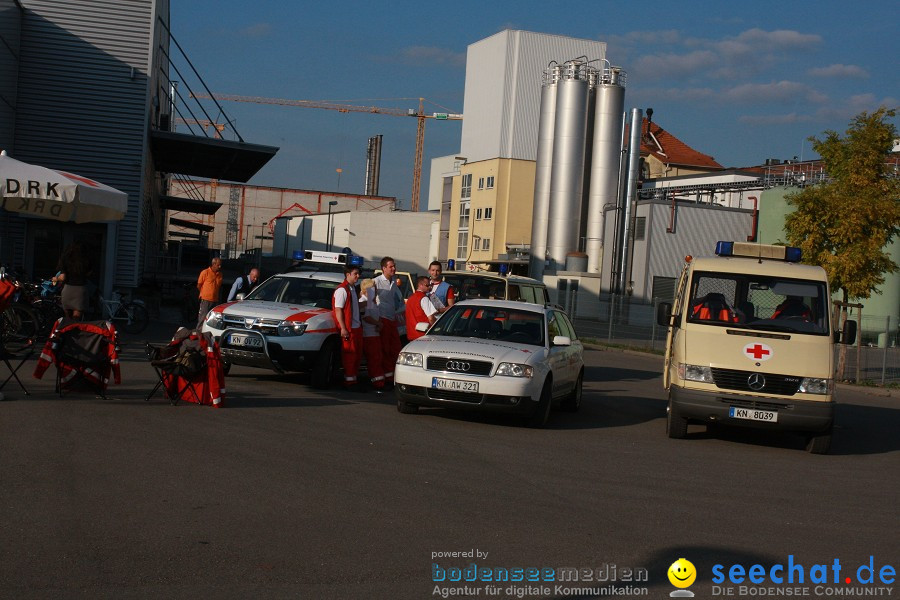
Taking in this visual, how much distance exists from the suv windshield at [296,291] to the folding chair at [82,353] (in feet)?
12.3

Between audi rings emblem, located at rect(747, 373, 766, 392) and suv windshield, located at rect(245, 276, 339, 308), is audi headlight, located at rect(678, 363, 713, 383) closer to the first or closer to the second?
audi rings emblem, located at rect(747, 373, 766, 392)

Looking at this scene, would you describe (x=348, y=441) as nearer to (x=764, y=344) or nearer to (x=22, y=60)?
(x=764, y=344)

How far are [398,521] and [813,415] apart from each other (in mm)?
6348

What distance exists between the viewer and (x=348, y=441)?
32.9ft

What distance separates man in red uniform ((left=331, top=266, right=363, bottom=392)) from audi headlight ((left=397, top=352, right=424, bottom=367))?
1.80 meters

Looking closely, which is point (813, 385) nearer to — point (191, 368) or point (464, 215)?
point (191, 368)

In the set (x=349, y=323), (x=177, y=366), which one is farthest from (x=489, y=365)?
(x=177, y=366)

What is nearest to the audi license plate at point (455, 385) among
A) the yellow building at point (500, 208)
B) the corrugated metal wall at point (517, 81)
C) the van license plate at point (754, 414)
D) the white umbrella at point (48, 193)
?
the van license plate at point (754, 414)

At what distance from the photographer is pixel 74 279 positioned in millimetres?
14844

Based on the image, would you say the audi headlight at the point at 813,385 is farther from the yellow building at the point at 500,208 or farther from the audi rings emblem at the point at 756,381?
the yellow building at the point at 500,208

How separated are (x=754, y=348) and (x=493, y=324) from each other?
329 cm

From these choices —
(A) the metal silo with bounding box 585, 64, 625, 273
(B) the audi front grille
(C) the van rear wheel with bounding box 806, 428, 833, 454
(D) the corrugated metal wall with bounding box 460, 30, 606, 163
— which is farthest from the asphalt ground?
(D) the corrugated metal wall with bounding box 460, 30, 606, 163

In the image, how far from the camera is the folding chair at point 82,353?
11391mm

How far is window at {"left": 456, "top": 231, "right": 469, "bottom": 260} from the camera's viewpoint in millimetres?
69500
